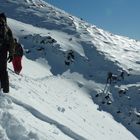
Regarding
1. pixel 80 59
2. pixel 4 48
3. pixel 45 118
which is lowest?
pixel 80 59

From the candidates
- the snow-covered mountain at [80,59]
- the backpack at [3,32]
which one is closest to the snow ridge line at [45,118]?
the backpack at [3,32]

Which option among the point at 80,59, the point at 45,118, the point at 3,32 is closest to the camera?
the point at 45,118

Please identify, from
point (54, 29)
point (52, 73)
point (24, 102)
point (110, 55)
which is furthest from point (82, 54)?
point (24, 102)

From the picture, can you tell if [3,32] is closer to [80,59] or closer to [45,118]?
[45,118]

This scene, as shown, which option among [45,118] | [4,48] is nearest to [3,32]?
[4,48]

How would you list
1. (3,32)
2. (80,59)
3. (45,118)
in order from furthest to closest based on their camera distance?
(80,59) → (3,32) → (45,118)

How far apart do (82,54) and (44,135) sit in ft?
255

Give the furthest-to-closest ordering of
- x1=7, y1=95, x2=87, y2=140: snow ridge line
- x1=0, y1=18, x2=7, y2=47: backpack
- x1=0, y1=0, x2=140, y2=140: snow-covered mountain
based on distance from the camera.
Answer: x1=0, y1=0, x2=140, y2=140: snow-covered mountain, x1=0, y1=18, x2=7, y2=47: backpack, x1=7, y1=95, x2=87, y2=140: snow ridge line

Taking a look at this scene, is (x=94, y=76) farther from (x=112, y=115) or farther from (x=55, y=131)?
(x=55, y=131)

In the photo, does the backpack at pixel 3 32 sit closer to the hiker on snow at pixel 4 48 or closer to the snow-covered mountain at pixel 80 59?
the hiker on snow at pixel 4 48

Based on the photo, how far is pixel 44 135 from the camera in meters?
10.2

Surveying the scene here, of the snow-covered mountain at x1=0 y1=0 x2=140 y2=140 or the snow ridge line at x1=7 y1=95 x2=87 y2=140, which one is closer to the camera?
the snow ridge line at x1=7 y1=95 x2=87 y2=140

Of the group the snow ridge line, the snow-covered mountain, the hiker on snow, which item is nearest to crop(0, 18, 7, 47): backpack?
the hiker on snow

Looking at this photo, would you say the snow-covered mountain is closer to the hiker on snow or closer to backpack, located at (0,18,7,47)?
the hiker on snow
